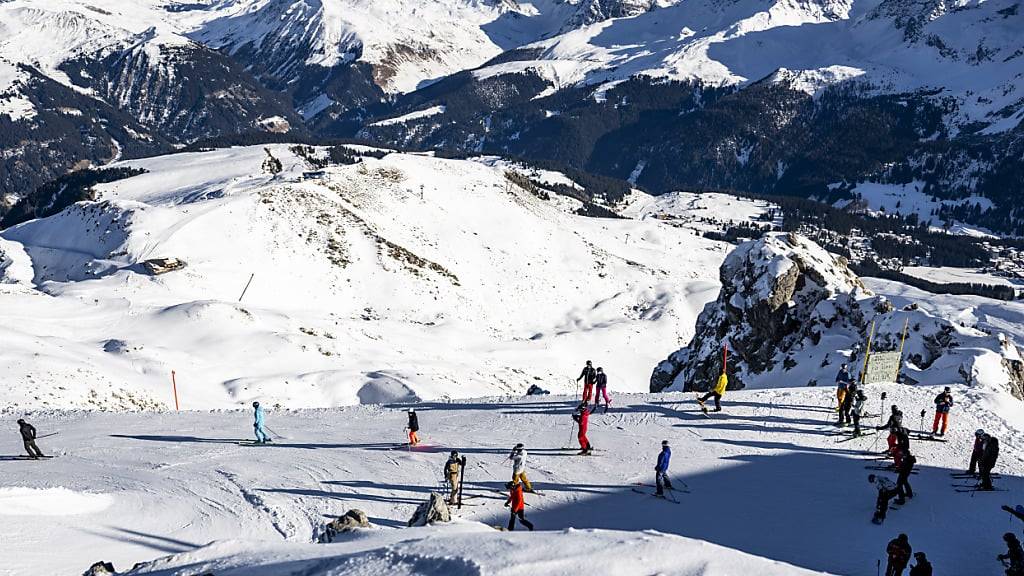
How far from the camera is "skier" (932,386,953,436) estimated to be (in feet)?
71.4

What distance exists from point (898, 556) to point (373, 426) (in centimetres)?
1734

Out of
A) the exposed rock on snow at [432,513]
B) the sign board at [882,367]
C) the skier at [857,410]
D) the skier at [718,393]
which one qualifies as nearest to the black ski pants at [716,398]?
the skier at [718,393]

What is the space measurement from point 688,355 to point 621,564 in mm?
34290

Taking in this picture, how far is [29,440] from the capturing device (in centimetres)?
2175

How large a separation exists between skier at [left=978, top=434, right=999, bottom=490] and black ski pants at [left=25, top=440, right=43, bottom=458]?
27.0 m

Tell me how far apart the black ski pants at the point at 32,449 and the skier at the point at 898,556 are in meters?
23.5

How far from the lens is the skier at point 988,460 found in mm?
17688

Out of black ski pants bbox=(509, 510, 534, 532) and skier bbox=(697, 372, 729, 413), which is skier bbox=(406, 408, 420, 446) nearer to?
black ski pants bbox=(509, 510, 534, 532)

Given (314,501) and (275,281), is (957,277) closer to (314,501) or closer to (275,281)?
(275,281)

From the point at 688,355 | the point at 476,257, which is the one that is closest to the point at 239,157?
the point at 476,257

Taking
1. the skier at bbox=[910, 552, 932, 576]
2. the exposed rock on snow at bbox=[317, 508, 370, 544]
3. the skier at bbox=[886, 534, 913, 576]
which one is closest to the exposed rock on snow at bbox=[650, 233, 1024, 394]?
the skier at bbox=[886, 534, 913, 576]

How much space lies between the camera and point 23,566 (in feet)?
46.8

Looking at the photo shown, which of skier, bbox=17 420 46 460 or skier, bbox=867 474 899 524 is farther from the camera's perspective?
skier, bbox=17 420 46 460

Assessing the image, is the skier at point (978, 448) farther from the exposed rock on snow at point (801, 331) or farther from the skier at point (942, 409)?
the exposed rock on snow at point (801, 331)
